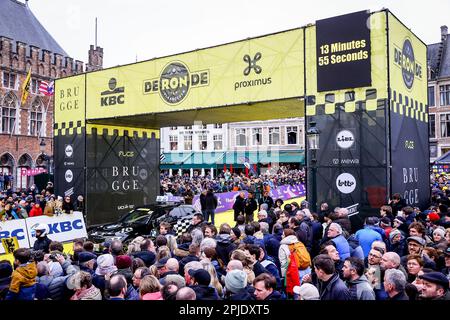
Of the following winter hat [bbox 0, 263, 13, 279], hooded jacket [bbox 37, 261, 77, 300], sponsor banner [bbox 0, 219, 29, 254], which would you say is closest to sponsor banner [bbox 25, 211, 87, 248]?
sponsor banner [bbox 0, 219, 29, 254]

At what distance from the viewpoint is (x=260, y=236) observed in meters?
6.68

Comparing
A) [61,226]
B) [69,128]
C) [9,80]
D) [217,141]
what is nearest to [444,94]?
[217,141]

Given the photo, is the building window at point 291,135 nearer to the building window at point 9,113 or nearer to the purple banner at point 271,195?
the purple banner at point 271,195

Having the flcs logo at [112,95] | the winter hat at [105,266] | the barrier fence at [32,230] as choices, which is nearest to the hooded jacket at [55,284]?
the winter hat at [105,266]

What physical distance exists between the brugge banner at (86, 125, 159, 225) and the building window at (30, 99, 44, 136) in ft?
64.1

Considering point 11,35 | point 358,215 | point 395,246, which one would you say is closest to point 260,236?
point 395,246

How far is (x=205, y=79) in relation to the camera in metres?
14.0

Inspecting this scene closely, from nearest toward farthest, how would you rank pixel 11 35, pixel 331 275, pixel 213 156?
pixel 331 275 → pixel 11 35 → pixel 213 156

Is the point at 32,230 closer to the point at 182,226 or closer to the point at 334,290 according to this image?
the point at 182,226

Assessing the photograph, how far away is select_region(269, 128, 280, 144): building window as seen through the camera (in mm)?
47688

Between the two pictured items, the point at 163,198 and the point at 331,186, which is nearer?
the point at 331,186
